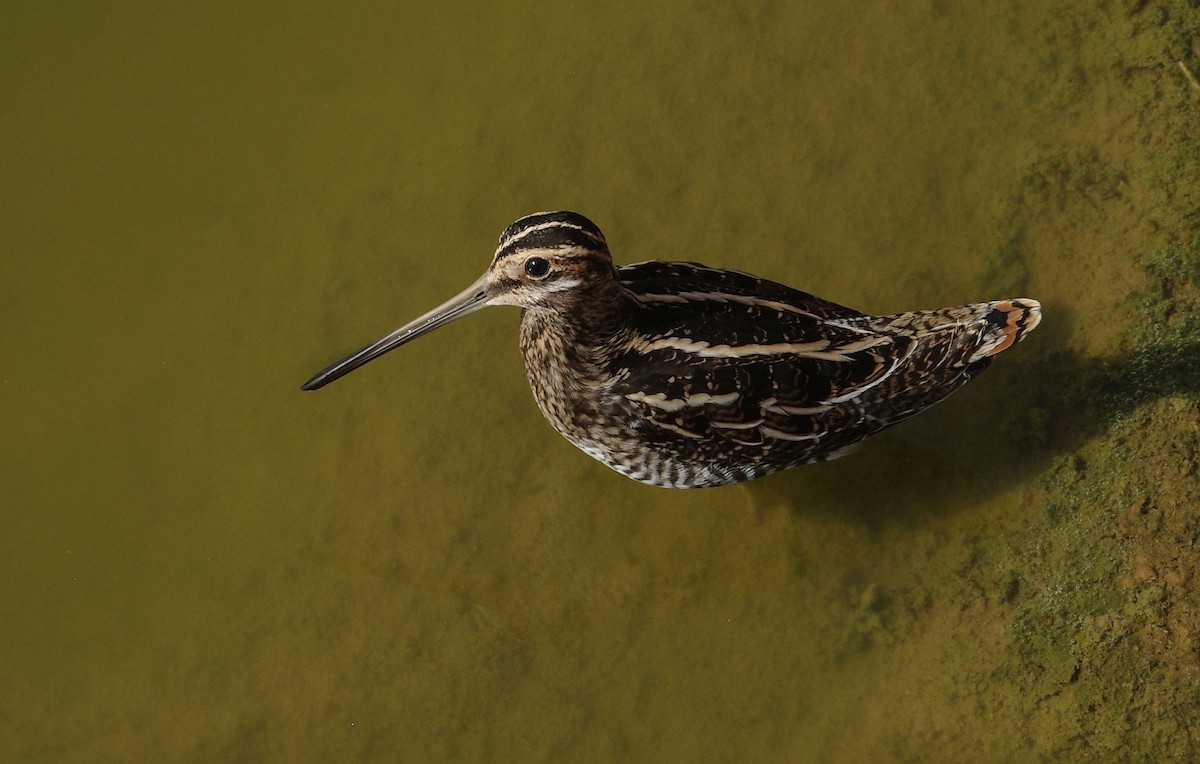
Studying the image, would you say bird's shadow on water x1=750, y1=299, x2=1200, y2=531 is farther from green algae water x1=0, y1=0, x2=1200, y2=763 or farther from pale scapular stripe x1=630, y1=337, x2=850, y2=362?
pale scapular stripe x1=630, y1=337, x2=850, y2=362

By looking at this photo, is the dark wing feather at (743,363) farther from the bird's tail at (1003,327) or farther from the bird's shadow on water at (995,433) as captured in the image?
the bird's shadow on water at (995,433)

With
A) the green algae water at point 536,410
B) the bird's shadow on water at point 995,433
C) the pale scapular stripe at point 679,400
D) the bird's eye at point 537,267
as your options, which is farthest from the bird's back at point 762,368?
the green algae water at point 536,410

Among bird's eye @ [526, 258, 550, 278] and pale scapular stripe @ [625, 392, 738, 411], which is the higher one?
bird's eye @ [526, 258, 550, 278]

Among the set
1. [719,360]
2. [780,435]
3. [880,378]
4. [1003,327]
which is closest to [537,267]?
[719,360]

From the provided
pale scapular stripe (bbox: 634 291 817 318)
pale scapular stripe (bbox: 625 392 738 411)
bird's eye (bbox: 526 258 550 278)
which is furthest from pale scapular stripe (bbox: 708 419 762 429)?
bird's eye (bbox: 526 258 550 278)

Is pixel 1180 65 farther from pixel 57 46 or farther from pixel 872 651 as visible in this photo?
pixel 57 46

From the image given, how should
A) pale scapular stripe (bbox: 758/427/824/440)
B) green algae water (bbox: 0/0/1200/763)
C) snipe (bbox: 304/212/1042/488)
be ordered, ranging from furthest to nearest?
green algae water (bbox: 0/0/1200/763) → pale scapular stripe (bbox: 758/427/824/440) → snipe (bbox: 304/212/1042/488)
